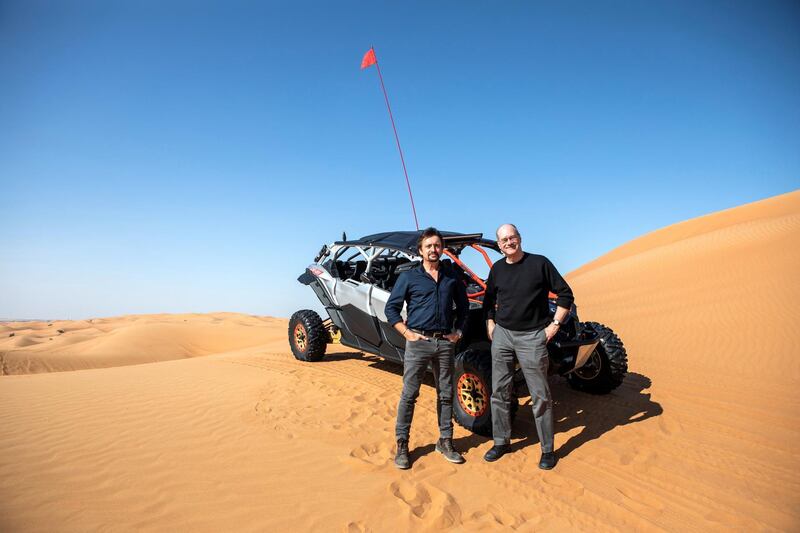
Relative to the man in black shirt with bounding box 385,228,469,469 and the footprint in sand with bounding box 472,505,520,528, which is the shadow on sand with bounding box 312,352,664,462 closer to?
the man in black shirt with bounding box 385,228,469,469

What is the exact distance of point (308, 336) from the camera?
7.48 metres

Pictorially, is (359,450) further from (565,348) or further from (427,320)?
(565,348)

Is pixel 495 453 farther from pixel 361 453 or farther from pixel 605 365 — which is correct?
pixel 605 365

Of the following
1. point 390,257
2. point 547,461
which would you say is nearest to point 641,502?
point 547,461

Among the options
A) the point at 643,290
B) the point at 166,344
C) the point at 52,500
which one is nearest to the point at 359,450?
the point at 52,500

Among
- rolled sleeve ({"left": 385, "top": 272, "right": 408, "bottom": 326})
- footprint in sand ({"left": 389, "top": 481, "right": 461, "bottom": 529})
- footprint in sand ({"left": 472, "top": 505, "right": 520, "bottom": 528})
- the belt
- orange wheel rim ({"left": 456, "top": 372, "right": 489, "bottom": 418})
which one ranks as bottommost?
footprint in sand ({"left": 472, "top": 505, "right": 520, "bottom": 528})

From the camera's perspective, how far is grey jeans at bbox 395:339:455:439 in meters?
3.62

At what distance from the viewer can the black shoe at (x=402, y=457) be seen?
11.9 feet

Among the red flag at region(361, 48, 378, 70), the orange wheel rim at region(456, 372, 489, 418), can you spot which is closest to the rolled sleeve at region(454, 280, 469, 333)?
the orange wheel rim at region(456, 372, 489, 418)

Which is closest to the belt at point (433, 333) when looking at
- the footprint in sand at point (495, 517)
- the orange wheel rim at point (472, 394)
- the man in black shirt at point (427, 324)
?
the man in black shirt at point (427, 324)

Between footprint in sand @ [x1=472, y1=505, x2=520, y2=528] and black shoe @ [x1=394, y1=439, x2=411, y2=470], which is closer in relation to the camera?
footprint in sand @ [x1=472, y1=505, x2=520, y2=528]

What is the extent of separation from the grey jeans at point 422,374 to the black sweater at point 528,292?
24.2 inches

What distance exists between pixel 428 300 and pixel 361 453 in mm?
1595

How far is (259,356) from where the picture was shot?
351 inches
